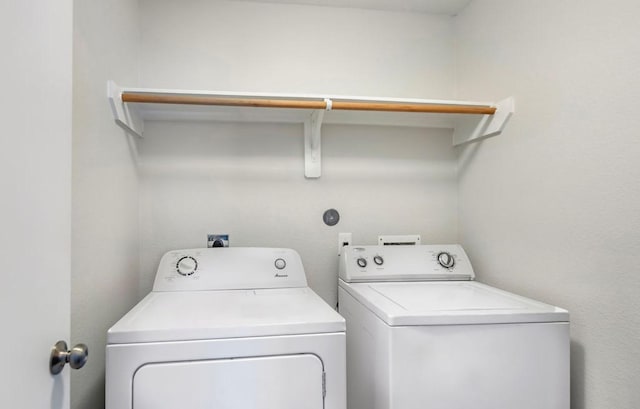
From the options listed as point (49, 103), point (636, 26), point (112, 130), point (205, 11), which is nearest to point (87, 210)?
point (112, 130)

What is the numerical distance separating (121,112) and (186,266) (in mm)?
716

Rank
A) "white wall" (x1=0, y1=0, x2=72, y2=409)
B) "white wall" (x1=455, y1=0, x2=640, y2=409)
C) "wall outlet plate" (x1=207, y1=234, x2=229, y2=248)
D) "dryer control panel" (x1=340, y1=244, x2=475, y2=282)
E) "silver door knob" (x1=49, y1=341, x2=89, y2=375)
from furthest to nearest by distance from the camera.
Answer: "wall outlet plate" (x1=207, y1=234, x2=229, y2=248) < "dryer control panel" (x1=340, y1=244, x2=475, y2=282) < "white wall" (x1=455, y1=0, x2=640, y2=409) < "silver door knob" (x1=49, y1=341, x2=89, y2=375) < "white wall" (x1=0, y1=0, x2=72, y2=409)

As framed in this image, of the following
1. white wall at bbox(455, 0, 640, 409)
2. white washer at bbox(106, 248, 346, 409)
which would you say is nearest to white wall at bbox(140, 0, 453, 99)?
white wall at bbox(455, 0, 640, 409)

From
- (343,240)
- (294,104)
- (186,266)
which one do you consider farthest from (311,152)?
(186,266)

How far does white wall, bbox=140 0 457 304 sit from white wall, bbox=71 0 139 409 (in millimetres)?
200

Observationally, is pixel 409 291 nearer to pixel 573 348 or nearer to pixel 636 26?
pixel 573 348

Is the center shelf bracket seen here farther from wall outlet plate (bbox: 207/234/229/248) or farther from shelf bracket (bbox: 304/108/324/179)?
wall outlet plate (bbox: 207/234/229/248)

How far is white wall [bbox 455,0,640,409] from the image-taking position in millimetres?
1091

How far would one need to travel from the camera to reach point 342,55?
1.98 meters

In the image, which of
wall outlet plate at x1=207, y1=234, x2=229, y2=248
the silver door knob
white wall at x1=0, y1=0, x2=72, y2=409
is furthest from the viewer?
wall outlet plate at x1=207, y1=234, x2=229, y2=248

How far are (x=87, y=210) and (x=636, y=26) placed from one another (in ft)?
5.99

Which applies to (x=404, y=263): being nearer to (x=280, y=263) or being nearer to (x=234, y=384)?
(x=280, y=263)

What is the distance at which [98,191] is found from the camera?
4.29ft

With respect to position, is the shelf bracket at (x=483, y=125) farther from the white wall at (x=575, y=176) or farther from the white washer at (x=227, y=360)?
the white washer at (x=227, y=360)
